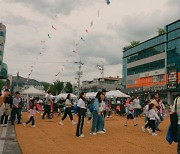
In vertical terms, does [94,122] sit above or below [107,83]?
below

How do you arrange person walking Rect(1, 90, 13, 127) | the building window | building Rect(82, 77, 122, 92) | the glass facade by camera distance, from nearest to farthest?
person walking Rect(1, 90, 13, 127), the glass facade, the building window, building Rect(82, 77, 122, 92)

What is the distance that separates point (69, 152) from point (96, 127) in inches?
168

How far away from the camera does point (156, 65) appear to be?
179 feet

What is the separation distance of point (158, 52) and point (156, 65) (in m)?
2.71

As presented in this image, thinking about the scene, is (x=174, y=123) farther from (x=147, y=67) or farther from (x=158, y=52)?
(x=147, y=67)

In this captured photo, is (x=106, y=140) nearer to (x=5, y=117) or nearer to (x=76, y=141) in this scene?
(x=76, y=141)

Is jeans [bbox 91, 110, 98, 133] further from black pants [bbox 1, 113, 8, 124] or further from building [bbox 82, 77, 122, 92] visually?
building [bbox 82, 77, 122, 92]

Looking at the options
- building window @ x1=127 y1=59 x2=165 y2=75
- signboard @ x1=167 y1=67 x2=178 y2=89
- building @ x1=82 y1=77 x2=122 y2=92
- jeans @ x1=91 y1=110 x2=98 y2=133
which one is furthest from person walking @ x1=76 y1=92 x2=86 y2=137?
building @ x1=82 y1=77 x2=122 y2=92

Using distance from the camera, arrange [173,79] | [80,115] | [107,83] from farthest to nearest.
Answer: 1. [107,83]
2. [173,79]
3. [80,115]

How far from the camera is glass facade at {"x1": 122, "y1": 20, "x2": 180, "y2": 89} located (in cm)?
4838

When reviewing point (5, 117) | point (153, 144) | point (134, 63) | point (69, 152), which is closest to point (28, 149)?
point (69, 152)

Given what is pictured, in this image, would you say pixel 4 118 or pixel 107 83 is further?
pixel 107 83

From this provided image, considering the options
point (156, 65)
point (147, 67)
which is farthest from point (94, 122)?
point (147, 67)

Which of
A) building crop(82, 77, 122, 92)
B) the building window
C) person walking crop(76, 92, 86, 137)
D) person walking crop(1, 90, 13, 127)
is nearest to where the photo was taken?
person walking crop(76, 92, 86, 137)
